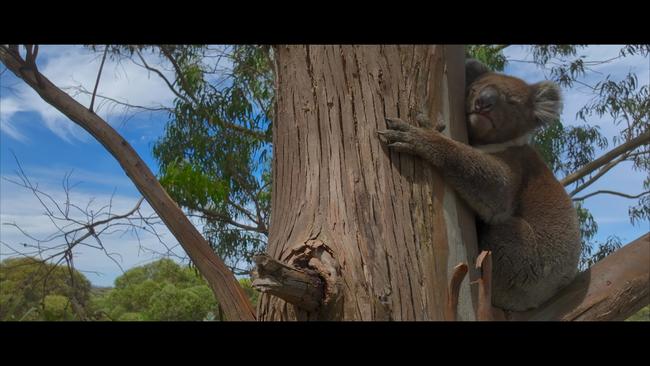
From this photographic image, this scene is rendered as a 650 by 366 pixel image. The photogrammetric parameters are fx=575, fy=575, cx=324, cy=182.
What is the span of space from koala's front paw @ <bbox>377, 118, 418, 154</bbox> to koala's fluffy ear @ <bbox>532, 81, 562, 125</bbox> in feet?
3.57

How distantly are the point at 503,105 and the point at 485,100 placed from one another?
20 centimetres

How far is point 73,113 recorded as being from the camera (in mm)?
2688

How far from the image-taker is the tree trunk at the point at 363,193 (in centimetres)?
146

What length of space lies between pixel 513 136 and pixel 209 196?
9.87 feet

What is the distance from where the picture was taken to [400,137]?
1620mm

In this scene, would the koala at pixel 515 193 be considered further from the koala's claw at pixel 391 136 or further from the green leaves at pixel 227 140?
the green leaves at pixel 227 140

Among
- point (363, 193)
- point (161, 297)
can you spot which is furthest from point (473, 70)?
point (161, 297)

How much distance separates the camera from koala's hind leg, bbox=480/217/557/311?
2.24 meters

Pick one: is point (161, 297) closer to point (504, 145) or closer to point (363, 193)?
point (504, 145)

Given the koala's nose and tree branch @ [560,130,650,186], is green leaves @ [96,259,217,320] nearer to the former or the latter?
the koala's nose

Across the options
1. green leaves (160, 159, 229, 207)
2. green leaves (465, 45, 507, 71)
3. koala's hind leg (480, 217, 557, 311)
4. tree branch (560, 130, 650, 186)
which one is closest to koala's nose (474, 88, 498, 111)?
koala's hind leg (480, 217, 557, 311)

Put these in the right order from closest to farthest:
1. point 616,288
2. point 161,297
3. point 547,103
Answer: point 616,288 → point 547,103 → point 161,297
